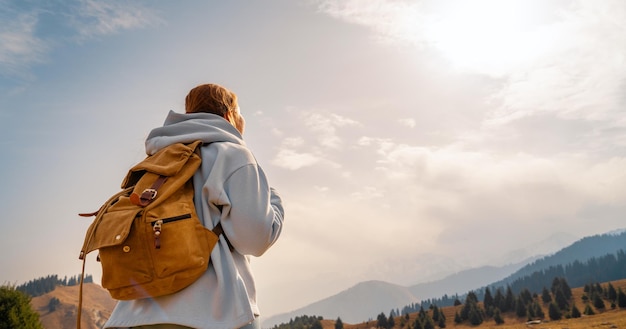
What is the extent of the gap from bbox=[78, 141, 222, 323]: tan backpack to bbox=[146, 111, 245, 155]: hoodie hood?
35 centimetres

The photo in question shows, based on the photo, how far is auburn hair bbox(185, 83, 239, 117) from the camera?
3.76m

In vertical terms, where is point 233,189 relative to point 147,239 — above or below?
above

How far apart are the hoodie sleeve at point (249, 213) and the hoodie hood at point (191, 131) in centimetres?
36

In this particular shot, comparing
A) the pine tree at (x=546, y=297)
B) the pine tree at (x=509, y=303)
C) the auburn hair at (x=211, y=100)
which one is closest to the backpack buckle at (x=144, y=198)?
the auburn hair at (x=211, y=100)

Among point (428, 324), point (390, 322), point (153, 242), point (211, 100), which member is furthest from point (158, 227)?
point (390, 322)

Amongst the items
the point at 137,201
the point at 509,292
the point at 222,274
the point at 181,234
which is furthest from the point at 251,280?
the point at 509,292

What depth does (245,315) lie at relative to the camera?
3.03 m

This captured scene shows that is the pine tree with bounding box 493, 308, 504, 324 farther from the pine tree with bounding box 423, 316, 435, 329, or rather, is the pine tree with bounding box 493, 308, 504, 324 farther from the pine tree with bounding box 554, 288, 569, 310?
the pine tree with bounding box 423, 316, 435, 329

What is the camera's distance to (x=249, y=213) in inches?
125

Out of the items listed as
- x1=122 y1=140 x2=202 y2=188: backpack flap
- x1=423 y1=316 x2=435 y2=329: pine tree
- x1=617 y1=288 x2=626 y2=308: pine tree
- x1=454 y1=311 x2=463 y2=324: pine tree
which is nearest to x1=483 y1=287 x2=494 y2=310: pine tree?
x1=454 y1=311 x2=463 y2=324: pine tree

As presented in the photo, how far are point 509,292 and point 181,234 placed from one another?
95839 mm

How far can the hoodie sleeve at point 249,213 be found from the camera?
3.19 metres

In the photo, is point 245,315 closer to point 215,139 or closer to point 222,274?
point 222,274

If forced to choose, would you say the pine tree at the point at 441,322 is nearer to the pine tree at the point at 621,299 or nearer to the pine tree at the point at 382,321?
the pine tree at the point at 382,321
